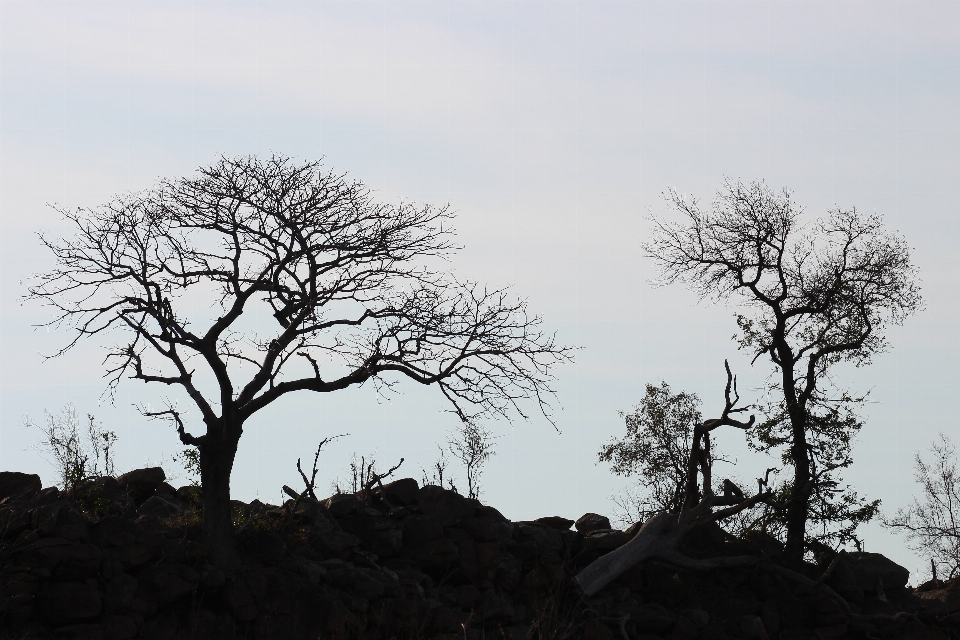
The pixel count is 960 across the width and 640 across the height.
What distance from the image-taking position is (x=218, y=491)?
22.6m

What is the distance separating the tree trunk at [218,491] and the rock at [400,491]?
13.2 ft

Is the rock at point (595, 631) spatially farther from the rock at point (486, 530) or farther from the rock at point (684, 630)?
the rock at point (486, 530)

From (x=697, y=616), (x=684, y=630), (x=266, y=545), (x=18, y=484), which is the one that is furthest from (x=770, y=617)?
(x=18, y=484)

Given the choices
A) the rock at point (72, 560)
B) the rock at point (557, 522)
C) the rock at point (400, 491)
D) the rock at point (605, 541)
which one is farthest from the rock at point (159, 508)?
the rock at point (605, 541)

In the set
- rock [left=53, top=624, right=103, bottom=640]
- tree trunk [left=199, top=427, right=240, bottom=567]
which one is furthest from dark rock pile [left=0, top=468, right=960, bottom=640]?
tree trunk [left=199, top=427, right=240, bottom=567]

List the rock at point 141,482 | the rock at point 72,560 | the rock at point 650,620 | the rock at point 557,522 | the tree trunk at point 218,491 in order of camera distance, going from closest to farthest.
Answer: the rock at point 72,560 → the tree trunk at point 218,491 → the rock at point 141,482 → the rock at point 650,620 → the rock at point 557,522

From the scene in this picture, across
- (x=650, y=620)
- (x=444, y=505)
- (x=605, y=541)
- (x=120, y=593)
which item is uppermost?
(x=444, y=505)

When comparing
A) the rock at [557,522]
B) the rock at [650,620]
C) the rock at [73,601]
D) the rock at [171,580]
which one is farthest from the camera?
the rock at [557,522]

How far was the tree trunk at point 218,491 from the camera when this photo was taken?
73.2 ft

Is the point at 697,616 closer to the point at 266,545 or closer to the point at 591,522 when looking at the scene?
the point at 591,522

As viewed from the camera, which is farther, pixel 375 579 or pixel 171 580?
pixel 375 579

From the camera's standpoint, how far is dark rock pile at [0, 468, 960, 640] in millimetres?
20562

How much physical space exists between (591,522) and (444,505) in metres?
4.97

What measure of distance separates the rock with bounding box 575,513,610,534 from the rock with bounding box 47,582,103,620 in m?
12.2
